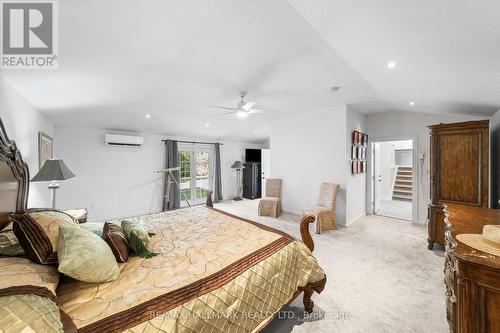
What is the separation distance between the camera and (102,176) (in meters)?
4.83

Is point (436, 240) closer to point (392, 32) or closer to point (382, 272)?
point (382, 272)

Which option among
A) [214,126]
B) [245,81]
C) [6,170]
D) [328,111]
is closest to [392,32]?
[245,81]

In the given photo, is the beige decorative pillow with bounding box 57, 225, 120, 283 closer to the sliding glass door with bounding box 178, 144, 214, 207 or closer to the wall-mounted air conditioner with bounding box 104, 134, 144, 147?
the wall-mounted air conditioner with bounding box 104, 134, 144, 147

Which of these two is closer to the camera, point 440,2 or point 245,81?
point 440,2

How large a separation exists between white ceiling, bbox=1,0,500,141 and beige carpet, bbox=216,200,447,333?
2.30 m

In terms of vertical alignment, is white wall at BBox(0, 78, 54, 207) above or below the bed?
above

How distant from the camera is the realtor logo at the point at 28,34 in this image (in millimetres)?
1193

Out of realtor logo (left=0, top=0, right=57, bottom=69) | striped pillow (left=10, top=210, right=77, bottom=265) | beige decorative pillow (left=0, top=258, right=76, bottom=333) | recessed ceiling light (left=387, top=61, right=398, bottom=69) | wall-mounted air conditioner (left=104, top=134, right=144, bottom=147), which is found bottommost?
beige decorative pillow (left=0, top=258, right=76, bottom=333)

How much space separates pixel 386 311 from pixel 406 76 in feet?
8.55

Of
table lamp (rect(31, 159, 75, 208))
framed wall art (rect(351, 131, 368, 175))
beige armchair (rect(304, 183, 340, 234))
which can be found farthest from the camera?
framed wall art (rect(351, 131, 368, 175))

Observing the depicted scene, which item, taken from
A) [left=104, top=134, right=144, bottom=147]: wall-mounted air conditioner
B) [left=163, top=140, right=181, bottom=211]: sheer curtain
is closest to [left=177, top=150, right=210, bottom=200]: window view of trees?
[left=163, top=140, right=181, bottom=211]: sheer curtain

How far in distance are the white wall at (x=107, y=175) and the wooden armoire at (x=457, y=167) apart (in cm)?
607

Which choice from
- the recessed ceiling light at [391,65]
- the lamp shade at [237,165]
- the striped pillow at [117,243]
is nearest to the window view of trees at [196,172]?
the lamp shade at [237,165]

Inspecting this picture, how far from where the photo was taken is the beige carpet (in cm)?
175
